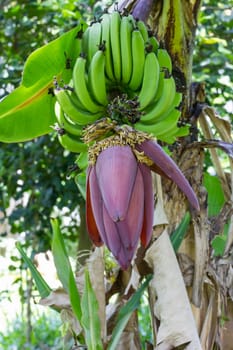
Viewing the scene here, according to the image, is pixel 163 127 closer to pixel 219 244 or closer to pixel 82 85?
pixel 82 85

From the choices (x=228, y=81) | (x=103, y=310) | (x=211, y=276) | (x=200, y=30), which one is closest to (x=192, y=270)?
(x=211, y=276)

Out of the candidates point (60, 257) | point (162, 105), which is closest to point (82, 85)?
point (162, 105)

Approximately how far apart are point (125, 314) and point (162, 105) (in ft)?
1.36

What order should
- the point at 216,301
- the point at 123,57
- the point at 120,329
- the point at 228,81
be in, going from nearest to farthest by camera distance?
the point at 123,57 < the point at 120,329 < the point at 216,301 < the point at 228,81

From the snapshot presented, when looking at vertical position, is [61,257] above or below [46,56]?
below

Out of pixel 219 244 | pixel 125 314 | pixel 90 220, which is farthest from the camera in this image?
pixel 219 244

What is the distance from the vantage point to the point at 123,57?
94 centimetres

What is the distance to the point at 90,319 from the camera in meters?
1.06

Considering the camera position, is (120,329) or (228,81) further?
(228,81)

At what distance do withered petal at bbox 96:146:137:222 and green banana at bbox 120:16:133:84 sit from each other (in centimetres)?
16

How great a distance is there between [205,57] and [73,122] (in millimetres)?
1490

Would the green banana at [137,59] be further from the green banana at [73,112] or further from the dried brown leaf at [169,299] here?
the dried brown leaf at [169,299]

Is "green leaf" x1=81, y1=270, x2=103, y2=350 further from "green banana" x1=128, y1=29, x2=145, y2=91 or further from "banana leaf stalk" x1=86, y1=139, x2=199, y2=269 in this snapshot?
"green banana" x1=128, y1=29, x2=145, y2=91

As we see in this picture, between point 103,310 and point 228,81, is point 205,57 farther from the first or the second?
point 103,310
